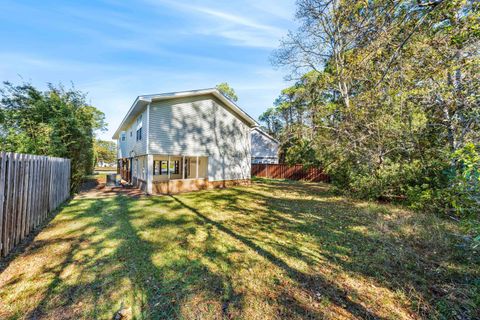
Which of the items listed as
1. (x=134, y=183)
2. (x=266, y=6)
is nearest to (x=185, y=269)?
(x=266, y=6)

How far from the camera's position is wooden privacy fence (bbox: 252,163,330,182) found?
17.8 metres

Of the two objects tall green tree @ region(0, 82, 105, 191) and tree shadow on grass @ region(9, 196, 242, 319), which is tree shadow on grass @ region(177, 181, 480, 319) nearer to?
tree shadow on grass @ region(9, 196, 242, 319)

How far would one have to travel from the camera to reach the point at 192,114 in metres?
11.4

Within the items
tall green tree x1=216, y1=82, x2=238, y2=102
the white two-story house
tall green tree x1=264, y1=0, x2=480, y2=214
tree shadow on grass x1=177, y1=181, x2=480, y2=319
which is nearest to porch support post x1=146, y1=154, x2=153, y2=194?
the white two-story house

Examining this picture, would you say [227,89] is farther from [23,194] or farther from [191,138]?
[23,194]

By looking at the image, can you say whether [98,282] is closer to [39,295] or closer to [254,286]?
[39,295]

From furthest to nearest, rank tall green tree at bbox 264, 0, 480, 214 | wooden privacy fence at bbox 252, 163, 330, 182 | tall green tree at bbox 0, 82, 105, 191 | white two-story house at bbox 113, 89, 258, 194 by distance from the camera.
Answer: wooden privacy fence at bbox 252, 163, 330, 182, white two-story house at bbox 113, 89, 258, 194, tall green tree at bbox 0, 82, 105, 191, tall green tree at bbox 264, 0, 480, 214

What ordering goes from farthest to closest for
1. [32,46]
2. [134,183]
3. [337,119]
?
[134,183], [337,119], [32,46]

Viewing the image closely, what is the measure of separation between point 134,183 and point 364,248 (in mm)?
13460

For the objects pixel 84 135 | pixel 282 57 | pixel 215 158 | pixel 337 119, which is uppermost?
pixel 282 57

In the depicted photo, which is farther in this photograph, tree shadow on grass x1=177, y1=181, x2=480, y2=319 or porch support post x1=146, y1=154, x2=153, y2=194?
porch support post x1=146, y1=154, x2=153, y2=194

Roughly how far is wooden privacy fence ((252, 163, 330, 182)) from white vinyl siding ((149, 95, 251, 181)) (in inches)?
252

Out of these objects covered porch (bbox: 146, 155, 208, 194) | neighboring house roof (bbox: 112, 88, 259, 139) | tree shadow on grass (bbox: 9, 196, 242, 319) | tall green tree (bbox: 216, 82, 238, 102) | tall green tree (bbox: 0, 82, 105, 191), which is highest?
tall green tree (bbox: 216, 82, 238, 102)

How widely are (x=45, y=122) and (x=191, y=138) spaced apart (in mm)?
6086
